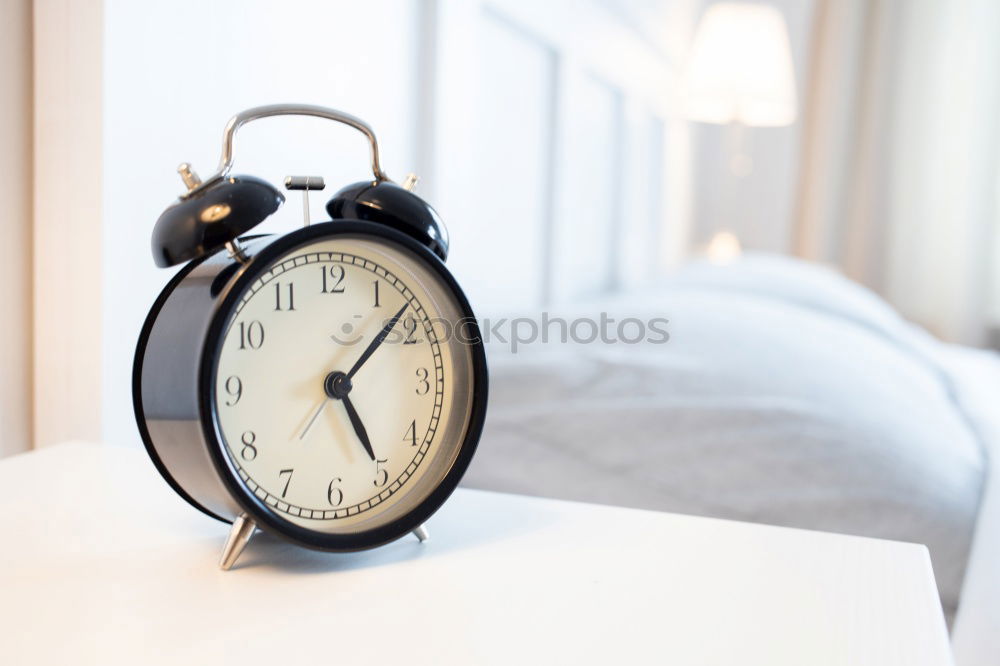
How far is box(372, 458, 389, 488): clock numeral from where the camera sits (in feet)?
1.61

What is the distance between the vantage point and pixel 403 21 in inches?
41.8

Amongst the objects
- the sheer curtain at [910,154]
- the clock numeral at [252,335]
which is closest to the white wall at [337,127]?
the clock numeral at [252,335]

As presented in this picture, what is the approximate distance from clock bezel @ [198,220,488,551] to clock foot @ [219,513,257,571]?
1cm

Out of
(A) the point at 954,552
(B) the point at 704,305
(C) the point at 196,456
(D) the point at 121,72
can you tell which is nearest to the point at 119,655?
(C) the point at 196,456

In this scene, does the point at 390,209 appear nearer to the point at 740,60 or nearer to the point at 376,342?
the point at 376,342

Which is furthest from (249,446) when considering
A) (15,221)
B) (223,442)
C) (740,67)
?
(740,67)

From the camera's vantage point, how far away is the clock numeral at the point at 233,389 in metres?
0.44

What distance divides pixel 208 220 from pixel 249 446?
0.12 meters

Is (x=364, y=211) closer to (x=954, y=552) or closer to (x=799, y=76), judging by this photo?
(x=954, y=552)

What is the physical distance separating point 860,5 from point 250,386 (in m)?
3.74

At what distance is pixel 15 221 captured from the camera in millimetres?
693

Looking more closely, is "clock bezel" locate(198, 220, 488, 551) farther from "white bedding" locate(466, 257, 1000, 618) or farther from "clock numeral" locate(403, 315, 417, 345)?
"white bedding" locate(466, 257, 1000, 618)

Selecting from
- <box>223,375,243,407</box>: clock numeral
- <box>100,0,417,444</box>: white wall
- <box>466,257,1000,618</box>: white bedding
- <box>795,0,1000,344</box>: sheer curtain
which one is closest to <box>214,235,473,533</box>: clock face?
<box>223,375,243,407</box>: clock numeral

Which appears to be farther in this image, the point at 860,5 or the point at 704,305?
the point at 860,5
